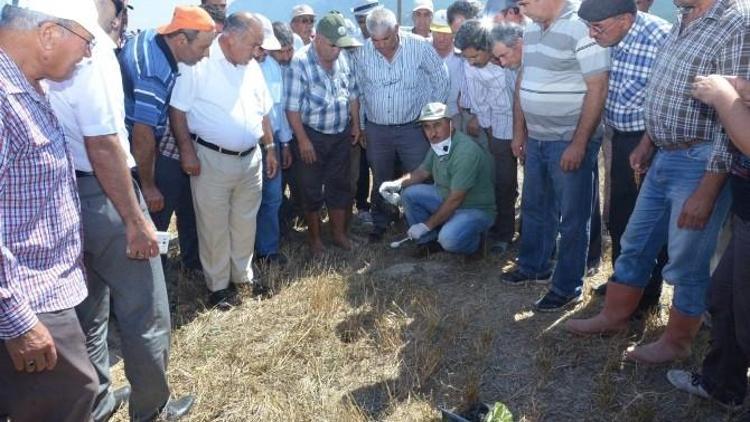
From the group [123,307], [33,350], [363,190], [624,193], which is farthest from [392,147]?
[33,350]

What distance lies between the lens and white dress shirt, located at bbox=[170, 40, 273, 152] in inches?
156

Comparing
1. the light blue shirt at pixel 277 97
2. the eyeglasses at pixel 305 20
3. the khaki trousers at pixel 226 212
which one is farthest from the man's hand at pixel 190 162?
the eyeglasses at pixel 305 20

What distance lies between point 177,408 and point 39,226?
1417 millimetres

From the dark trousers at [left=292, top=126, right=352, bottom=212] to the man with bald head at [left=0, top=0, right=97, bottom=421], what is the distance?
321 cm

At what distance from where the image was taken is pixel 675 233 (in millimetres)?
3111

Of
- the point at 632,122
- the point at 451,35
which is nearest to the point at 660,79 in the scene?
the point at 632,122

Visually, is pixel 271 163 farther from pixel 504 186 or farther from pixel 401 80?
pixel 504 186

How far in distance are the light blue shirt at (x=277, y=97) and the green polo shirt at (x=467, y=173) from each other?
1.25 metres

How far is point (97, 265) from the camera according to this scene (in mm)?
2680

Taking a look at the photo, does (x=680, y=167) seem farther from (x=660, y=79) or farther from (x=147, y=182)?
(x=147, y=182)

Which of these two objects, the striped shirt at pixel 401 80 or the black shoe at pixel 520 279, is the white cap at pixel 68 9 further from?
the striped shirt at pixel 401 80

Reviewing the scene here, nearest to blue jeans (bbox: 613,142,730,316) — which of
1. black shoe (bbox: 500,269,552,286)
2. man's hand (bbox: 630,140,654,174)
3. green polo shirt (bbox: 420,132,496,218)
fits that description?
man's hand (bbox: 630,140,654,174)

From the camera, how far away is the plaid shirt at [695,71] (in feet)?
8.73

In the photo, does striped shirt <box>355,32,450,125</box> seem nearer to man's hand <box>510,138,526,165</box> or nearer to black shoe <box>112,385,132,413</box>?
man's hand <box>510,138,526,165</box>
